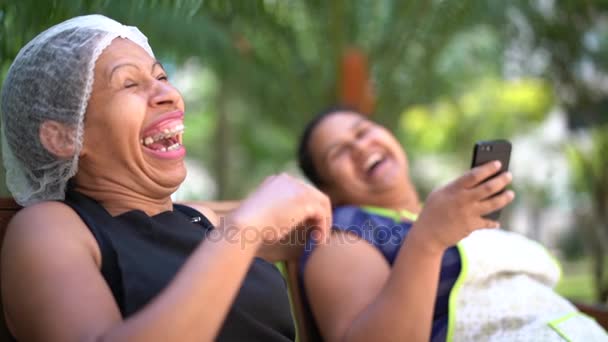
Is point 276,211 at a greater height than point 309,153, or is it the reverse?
point 276,211

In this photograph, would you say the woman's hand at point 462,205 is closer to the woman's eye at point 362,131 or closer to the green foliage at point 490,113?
the woman's eye at point 362,131

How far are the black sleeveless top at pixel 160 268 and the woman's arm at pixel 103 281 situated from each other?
0.17ft

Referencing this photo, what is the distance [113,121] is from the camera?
1.37 meters

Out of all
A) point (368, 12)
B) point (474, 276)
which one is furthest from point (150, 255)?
point (368, 12)

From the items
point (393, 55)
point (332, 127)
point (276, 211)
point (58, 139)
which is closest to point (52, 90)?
point (58, 139)

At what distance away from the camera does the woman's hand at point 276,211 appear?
112cm

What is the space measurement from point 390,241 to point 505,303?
407mm

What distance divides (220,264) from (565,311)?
1412 mm

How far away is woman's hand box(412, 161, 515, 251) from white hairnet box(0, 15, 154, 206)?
2.86 feet

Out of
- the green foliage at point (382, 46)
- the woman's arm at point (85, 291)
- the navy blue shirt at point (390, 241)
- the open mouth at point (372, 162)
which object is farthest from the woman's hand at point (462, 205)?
the green foliage at point (382, 46)

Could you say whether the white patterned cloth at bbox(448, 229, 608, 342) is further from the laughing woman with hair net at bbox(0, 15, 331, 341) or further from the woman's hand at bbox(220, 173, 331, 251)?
the woman's hand at bbox(220, 173, 331, 251)

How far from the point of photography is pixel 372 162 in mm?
2447

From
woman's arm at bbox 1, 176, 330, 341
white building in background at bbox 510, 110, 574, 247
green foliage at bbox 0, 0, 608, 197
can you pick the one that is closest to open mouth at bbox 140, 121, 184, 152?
woman's arm at bbox 1, 176, 330, 341

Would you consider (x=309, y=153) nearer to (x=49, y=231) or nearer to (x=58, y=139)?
(x=58, y=139)
